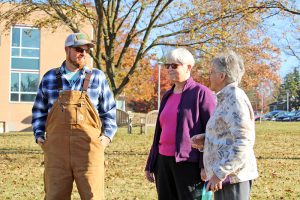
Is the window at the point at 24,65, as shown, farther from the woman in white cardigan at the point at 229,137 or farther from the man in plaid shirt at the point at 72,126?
the woman in white cardigan at the point at 229,137

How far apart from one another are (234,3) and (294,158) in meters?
4.83

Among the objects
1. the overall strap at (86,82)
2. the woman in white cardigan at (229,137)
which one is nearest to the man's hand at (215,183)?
the woman in white cardigan at (229,137)

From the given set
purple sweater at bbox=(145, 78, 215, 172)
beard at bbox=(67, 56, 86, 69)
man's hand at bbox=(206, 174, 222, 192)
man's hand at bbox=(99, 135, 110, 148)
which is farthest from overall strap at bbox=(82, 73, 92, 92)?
man's hand at bbox=(206, 174, 222, 192)

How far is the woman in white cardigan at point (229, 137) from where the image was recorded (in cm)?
358

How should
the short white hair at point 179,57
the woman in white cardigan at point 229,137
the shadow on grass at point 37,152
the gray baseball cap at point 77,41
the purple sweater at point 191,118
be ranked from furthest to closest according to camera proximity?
the shadow on grass at point 37,152 < the gray baseball cap at point 77,41 < the short white hair at point 179,57 < the purple sweater at point 191,118 < the woman in white cardigan at point 229,137

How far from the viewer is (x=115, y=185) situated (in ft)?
28.2

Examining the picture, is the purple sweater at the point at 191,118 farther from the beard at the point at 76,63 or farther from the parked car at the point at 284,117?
the parked car at the point at 284,117

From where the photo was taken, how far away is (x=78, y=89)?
475 centimetres

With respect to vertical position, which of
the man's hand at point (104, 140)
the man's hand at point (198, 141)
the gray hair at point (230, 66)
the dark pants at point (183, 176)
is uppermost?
the gray hair at point (230, 66)

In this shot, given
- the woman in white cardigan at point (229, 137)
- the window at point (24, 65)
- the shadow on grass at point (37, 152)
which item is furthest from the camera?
the window at point (24, 65)

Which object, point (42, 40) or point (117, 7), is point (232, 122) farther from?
point (42, 40)

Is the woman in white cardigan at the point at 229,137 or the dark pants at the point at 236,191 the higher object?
the woman in white cardigan at the point at 229,137

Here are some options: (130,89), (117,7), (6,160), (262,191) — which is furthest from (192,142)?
(130,89)

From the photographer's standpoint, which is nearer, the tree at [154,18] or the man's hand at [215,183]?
the man's hand at [215,183]
